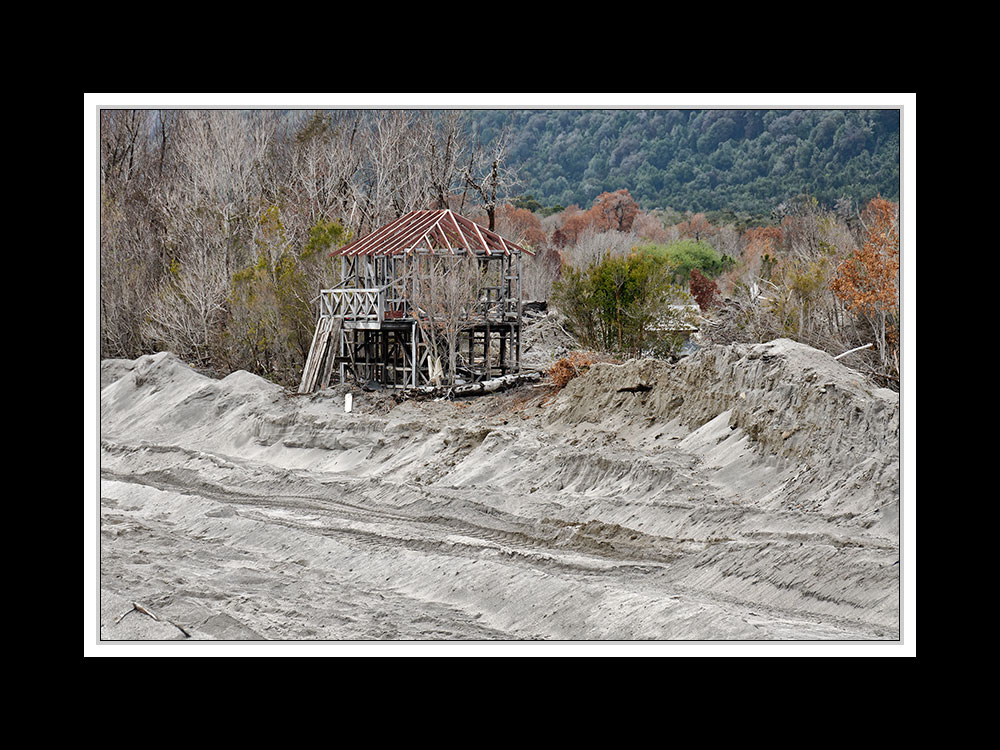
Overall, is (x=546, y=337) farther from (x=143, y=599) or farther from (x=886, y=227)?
(x=143, y=599)

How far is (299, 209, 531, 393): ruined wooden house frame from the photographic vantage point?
25.6 metres

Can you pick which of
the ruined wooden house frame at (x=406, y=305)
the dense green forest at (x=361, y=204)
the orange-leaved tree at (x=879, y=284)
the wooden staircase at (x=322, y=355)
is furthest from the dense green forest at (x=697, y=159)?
the wooden staircase at (x=322, y=355)

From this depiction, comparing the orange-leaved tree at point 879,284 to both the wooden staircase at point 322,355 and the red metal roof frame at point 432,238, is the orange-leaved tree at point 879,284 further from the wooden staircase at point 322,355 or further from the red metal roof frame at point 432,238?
the wooden staircase at point 322,355

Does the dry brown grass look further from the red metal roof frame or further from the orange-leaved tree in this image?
the orange-leaved tree

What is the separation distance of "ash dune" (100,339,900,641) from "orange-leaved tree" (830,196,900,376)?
2661 millimetres

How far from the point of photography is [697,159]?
103 ft

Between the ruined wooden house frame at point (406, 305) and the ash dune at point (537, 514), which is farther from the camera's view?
the ruined wooden house frame at point (406, 305)

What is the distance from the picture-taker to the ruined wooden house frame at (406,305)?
25625 mm

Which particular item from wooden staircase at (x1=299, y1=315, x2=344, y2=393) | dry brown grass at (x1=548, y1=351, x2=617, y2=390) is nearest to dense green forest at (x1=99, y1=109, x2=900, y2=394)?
wooden staircase at (x1=299, y1=315, x2=344, y2=393)

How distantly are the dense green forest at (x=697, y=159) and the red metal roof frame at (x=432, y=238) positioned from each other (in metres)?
2.49

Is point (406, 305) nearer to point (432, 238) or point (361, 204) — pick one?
point (432, 238)

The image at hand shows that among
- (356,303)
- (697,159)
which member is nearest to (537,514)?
(356,303)
